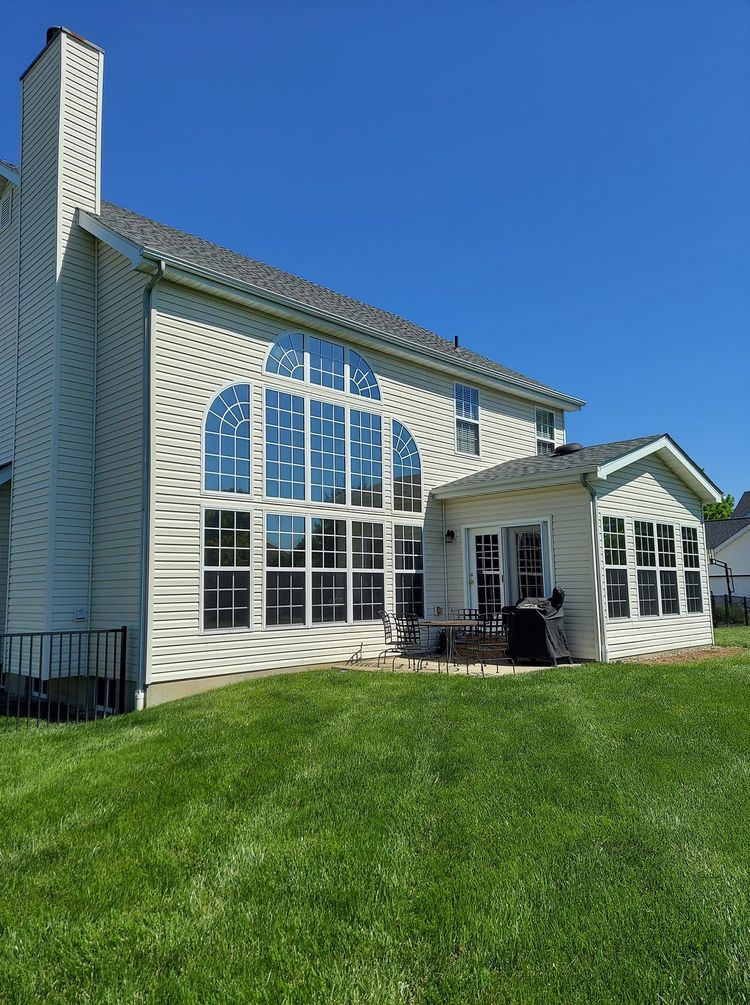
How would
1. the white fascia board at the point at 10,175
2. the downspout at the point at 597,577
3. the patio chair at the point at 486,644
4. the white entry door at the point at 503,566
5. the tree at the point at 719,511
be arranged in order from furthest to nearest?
the tree at the point at 719,511 → the white entry door at the point at 503,566 → the white fascia board at the point at 10,175 → the downspout at the point at 597,577 → the patio chair at the point at 486,644

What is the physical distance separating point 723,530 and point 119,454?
32.3 meters

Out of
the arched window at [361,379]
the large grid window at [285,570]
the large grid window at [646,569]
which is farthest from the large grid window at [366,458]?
the large grid window at [646,569]

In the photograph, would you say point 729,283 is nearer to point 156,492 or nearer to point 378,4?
point 378,4

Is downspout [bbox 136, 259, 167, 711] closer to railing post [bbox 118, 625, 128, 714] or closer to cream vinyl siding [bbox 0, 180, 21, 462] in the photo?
railing post [bbox 118, 625, 128, 714]

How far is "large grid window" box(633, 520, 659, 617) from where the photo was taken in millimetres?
12281

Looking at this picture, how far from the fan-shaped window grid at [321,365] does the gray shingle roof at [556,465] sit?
2.68m

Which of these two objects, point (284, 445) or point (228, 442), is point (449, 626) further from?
point (228, 442)

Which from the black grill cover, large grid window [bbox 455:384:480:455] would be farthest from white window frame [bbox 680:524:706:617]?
large grid window [bbox 455:384:480:455]

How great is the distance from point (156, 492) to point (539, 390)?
10226 millimetres

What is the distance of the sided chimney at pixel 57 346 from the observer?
9.40 metres

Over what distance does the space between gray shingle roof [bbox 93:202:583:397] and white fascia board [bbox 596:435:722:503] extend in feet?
12.2

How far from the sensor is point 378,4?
947 centimetres

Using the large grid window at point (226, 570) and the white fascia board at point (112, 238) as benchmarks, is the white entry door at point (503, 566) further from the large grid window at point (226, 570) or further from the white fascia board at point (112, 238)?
the white fascia board at point (112, 238)

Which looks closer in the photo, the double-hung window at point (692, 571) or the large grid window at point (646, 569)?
the large grid window at point (646, 569)
